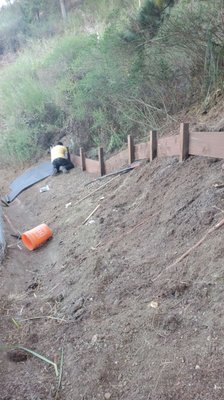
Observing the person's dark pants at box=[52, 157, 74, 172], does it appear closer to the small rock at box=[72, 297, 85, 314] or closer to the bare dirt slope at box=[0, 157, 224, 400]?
the bare dirt slope at box=[0, 157, 224, 400]

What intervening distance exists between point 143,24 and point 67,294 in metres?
4.83

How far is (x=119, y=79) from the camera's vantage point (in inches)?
303

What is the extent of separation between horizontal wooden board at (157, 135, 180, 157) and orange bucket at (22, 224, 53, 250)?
2.23 m

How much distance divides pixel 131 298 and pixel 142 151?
327 centimetres

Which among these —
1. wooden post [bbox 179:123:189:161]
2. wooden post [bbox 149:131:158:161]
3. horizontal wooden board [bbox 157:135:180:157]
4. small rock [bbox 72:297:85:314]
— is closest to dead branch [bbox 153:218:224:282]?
small rock [bbox 72:297:85:314]

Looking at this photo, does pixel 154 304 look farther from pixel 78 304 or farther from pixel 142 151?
pixel 142 151

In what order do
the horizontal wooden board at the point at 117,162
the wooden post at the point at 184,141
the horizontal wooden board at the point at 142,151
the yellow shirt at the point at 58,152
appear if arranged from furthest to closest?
1. the yellow shirt at the point at 58,152
2. the horizontal wooden board at the point at 117,162
3. the horizontal wooden board at the point at 142,151
4. the wooden post at the point at 184,141

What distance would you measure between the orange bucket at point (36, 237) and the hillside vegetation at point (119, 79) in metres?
2.97

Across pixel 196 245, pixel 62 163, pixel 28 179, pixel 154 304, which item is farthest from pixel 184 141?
pixel 28 179

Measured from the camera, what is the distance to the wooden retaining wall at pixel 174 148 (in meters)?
4.07

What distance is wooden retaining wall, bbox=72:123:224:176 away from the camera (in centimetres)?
407

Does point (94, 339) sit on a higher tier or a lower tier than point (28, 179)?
higher

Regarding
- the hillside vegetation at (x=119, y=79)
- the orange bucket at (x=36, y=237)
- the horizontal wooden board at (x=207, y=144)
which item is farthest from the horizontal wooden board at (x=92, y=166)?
the horizontal wooden board at (x=207, y=144)

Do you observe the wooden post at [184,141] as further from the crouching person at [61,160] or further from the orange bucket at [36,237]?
the crouching person at [61,160]
